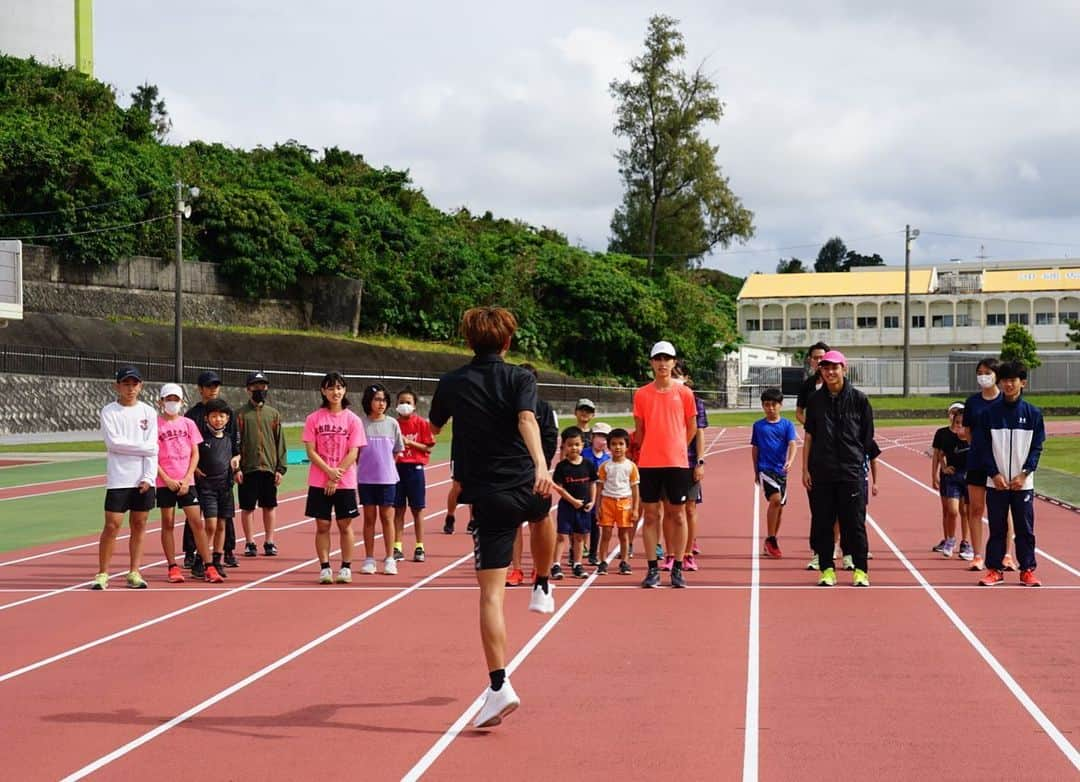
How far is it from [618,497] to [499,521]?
5751 millimetres

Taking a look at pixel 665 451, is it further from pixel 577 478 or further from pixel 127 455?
pixel 127 455

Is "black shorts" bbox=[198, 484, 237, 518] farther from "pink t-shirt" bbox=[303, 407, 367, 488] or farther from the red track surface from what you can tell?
"pink t-shirt" bbox=[303, 407, 367, 488]

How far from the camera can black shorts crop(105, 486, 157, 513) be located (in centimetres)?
1116

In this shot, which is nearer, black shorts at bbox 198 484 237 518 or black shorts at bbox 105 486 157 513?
black shorts at bbox 105 486 157 513

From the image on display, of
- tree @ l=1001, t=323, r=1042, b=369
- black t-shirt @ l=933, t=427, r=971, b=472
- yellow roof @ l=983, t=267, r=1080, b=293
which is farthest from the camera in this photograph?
yellow roof @ l=983, t=267, r=1080, b=293

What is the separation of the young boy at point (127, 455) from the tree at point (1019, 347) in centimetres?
6064

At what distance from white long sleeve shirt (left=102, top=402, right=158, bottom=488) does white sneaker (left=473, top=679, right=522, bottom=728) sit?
226 inches

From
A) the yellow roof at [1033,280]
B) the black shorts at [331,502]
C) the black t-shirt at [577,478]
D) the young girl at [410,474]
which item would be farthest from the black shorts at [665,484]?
the yellow roof at [1033,280]

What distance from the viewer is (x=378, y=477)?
12.3m

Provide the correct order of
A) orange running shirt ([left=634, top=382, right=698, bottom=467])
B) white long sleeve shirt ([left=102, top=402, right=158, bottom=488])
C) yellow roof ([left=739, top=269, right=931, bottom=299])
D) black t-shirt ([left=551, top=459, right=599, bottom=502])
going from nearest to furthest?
orange running shirt ([left=634, top=382, right=698, bottom=467]) → white long sleeve shirt ([left=102, top=402, right=158, bottom=488]) → black t-shirt ([left=551, top=459, right=599, bottom=502]) → yellow roof ([left=739, top=269, right=931, bottom=299])

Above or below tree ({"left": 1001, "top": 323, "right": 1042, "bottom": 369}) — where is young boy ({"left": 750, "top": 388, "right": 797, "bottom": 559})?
below

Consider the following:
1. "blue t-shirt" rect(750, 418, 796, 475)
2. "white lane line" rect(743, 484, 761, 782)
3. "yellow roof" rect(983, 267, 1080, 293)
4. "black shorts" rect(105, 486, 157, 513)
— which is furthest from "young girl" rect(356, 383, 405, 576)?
"yellow roof" rect(983, 267, 1080, 293)

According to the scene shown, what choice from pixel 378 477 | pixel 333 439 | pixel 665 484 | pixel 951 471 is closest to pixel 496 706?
pixel 665 484

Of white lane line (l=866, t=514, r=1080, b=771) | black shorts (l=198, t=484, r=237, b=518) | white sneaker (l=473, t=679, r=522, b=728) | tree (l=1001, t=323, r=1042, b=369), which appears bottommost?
white lane line (l=866, t=514, r=1080, b=771)
